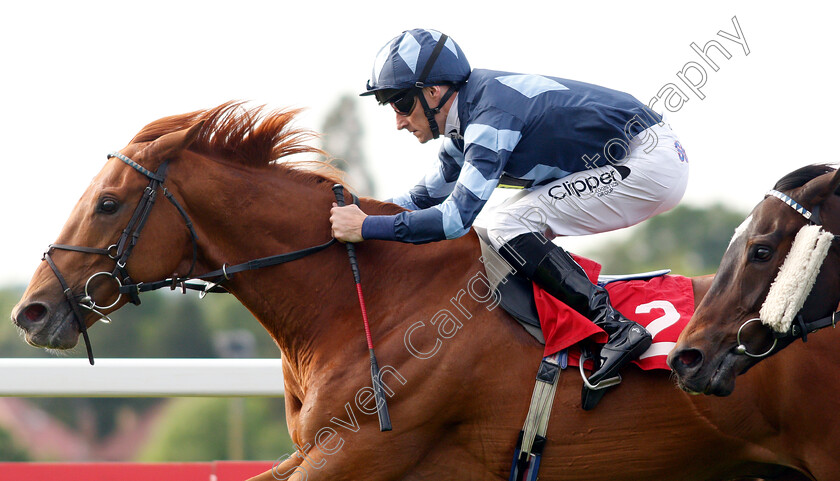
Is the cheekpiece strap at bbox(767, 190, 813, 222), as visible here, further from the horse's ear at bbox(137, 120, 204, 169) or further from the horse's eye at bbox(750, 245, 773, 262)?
the horse's ear at bbox(137, 120, 204, 169)

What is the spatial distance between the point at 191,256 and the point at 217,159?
0.41m

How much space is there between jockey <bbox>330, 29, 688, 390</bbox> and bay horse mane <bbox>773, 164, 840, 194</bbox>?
0.56 m

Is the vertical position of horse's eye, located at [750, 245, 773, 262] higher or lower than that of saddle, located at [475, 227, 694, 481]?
higher

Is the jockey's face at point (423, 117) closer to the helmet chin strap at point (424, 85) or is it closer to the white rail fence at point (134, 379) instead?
the helmet chin strap at point (424, 85)

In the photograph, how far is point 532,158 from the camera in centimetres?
335

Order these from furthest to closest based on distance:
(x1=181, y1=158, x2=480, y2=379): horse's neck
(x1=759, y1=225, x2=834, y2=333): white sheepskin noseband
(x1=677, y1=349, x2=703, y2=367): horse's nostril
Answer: (x1=181, y1=158, x2=480, y2=379): horse's neck < (x1=677, y1=349, x2=703, y2=367): horse's nostril < (x1=759, y1=225, x2=834, y2=333): white sheepskin noseband

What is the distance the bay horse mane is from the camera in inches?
114

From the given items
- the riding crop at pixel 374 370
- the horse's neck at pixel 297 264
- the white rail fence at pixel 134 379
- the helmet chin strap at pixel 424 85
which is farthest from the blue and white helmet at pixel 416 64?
the white rail fence at pixel 134 379

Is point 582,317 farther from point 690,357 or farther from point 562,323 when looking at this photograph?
point 690,357

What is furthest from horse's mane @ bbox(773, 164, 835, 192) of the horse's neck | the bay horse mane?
the horse's neck

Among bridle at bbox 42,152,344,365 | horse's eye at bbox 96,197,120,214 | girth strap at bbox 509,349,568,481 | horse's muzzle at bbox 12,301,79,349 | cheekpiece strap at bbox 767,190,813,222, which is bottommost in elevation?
girth strap at bbox 509,349,568,481

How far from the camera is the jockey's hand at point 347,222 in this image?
3.28m

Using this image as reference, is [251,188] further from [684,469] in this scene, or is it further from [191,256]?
[684,469]

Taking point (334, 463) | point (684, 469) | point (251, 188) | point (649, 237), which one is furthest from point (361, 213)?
point (649, 237)
